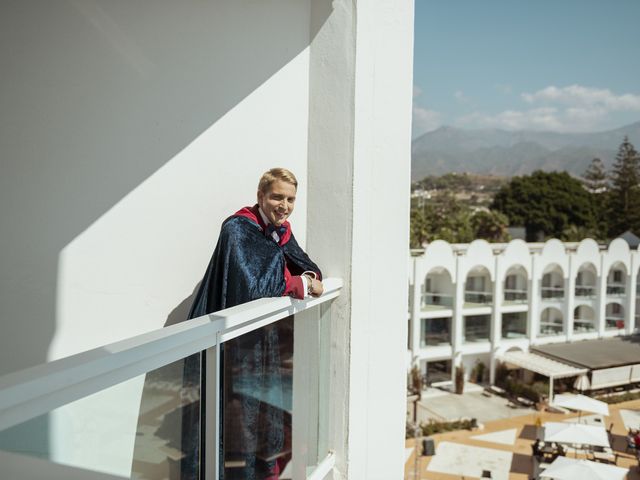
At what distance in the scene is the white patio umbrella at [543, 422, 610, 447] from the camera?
41.2 feet

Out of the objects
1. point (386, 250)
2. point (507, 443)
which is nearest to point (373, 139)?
point (386, 250)

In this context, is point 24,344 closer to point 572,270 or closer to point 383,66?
point 383,66

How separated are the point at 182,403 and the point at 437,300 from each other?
22418 millimetres

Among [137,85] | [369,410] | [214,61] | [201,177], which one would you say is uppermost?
[214,61]

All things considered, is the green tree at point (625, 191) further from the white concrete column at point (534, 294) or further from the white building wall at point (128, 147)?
the white building wall at point (128, 147)

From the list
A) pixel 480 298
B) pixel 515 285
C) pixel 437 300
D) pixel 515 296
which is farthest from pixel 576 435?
pixel 515 285

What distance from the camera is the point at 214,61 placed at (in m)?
2.67

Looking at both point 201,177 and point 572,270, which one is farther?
point 572,270

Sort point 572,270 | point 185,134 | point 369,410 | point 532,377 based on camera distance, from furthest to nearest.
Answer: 1. point 572,270
2. point 532,377
3. point 369,410
4. point 185,134

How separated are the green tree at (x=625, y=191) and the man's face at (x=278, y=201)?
5383cm

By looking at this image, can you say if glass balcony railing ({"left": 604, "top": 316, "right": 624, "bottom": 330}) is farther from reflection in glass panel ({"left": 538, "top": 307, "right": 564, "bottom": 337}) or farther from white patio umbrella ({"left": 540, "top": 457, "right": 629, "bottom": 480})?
white patio umbrella ({"left": 540, "top": 457, "right": 629, "bottom": 480})

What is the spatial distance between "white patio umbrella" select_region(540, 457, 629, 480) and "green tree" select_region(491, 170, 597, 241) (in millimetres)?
47674

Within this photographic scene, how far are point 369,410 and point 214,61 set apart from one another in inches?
79.7

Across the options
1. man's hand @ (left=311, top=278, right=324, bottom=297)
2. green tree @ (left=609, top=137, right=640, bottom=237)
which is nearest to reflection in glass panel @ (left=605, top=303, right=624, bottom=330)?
green tree @ (left=609, top=137, right=640, bottom=237)
